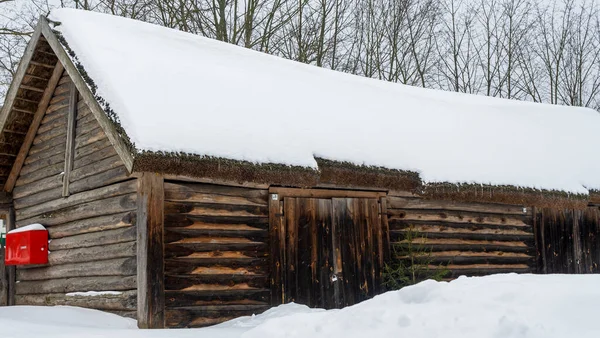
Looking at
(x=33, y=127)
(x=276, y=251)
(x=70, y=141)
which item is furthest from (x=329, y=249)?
(x=33, y=127)

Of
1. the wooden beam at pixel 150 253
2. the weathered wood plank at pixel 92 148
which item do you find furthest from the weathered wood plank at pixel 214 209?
the weathered wood plank at pixel 92 148

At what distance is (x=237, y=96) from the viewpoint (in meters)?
10.3

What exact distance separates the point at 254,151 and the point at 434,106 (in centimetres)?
636

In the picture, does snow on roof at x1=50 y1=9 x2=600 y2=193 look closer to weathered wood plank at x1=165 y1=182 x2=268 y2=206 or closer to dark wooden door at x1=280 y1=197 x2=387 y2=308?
weathered wood plank at x1=165 y1=182 x2=268 y2=206

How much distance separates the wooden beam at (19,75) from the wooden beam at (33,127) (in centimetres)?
43

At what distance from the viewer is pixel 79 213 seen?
10109mm

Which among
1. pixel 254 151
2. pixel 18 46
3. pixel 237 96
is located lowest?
pixel 254 151

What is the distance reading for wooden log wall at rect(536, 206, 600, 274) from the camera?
45.0 ft

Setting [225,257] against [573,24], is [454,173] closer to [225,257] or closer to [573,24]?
[225,257]

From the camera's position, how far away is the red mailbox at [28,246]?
10680 millimetres

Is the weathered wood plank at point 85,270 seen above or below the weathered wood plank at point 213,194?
below

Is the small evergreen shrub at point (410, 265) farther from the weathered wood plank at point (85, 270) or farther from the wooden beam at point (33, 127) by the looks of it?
the wooden beam at point (33, 127)

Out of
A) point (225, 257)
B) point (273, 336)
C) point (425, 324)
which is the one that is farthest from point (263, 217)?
point (425, 324)

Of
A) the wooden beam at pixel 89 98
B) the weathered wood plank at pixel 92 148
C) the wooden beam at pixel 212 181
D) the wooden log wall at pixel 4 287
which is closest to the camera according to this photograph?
the wooden beam at pixel 89 98
